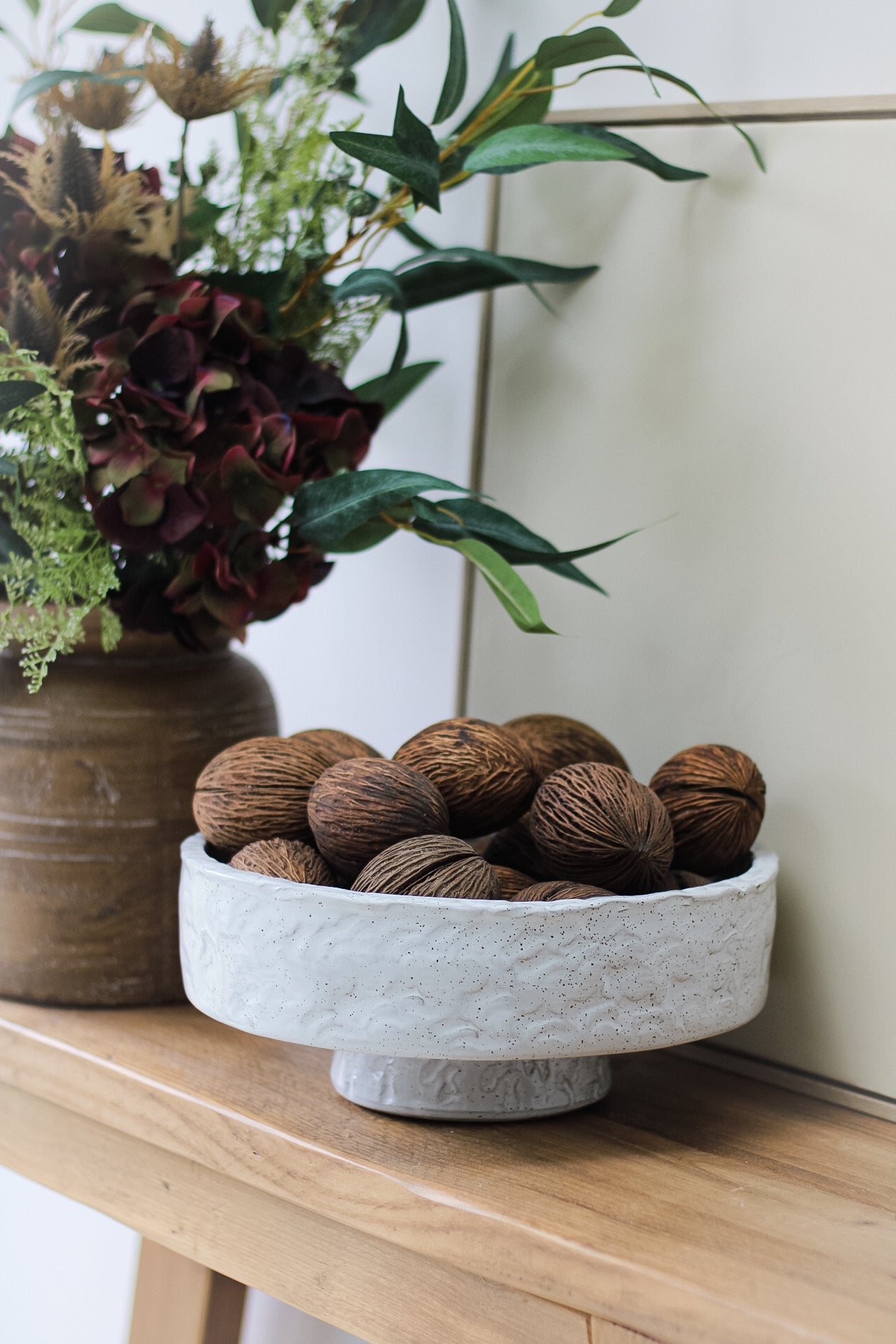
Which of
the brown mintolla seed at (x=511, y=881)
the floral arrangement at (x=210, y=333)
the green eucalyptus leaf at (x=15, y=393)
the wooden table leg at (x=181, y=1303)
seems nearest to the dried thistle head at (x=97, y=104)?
the floral arrangement at (x=210, y=333)

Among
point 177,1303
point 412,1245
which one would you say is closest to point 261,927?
point 412,1245

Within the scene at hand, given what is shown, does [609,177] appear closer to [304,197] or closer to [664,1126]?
[304,197]

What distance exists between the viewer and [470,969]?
1.13 feet

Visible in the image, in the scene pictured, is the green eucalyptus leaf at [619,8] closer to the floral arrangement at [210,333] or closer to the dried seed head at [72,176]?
the floral arrangement at [210,333]

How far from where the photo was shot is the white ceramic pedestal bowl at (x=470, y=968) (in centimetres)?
34

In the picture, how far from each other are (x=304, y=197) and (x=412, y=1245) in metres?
0.40

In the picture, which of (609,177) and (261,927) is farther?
(609,177)

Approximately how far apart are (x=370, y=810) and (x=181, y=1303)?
9.5 inches

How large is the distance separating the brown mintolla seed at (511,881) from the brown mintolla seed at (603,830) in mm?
14

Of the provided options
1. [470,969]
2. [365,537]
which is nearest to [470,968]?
[470,969]

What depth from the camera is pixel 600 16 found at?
1.60 ft

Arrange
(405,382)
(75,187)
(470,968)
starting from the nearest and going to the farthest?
(470,968)
(75,187)
(405,382)

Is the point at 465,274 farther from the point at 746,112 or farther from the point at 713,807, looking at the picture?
the point at 713,807

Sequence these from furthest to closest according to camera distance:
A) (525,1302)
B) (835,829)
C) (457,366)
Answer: (457,366), (835,829), (525,1302)
